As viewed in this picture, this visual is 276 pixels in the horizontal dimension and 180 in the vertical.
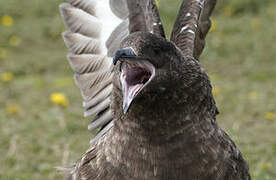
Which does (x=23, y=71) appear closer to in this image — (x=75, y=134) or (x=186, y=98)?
(x=75, y=134)

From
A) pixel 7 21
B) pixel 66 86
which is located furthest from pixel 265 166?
pixel 7 21

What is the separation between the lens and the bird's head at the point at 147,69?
8.00 ft

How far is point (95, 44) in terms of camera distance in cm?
440

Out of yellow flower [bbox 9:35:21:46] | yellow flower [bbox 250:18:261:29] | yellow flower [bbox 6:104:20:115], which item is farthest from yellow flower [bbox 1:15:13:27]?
yellow flower [bbox 250:18:261:29]

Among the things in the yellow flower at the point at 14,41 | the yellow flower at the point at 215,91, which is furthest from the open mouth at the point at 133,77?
the yellow flower at the point at 14,41

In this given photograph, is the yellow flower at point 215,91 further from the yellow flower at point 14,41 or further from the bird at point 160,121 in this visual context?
the yellow flower at point 14,41

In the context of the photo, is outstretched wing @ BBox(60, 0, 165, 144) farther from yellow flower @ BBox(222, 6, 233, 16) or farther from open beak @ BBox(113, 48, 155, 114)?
yellow flower @ BBox(222, 6, 233, 16)

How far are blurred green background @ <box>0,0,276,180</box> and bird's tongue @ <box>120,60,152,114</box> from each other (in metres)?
2.10

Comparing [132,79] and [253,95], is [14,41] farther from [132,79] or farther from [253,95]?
[132,79]

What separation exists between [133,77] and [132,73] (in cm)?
2

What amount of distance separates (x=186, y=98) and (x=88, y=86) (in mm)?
1548

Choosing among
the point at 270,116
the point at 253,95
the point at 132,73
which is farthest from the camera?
the point at 253,95

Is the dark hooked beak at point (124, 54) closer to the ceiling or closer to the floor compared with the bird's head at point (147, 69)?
closer to the ceiling

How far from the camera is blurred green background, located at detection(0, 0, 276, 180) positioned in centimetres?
499
